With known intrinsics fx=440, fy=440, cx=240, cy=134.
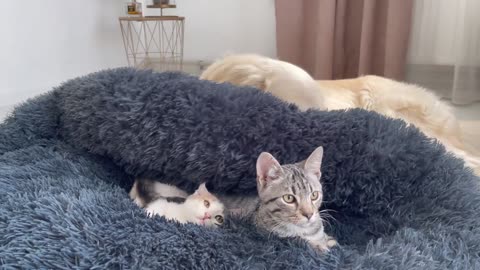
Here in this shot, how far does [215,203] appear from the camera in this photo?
41.0 inches

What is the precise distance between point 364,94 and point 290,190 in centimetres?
81

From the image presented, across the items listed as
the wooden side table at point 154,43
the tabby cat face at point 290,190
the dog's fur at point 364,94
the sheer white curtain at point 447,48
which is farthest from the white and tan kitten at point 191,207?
the wooden side table at point 154,43

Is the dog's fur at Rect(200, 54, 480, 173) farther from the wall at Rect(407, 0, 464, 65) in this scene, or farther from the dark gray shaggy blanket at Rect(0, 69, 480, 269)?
the wall at Rect(407, 0, 464, 65)

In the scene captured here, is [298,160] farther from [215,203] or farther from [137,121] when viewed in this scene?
[137,121]

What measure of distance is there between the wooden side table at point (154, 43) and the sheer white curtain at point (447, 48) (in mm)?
1324

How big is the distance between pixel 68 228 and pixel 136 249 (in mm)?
130

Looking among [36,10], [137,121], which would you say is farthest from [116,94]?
[36,10]

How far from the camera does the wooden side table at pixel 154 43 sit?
8.85 ft

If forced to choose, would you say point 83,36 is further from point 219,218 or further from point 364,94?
point 219,218

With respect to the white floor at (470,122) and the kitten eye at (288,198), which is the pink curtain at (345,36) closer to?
the white floor at (470,122)

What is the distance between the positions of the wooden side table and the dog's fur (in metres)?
1.18

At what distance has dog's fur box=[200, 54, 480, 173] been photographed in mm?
1457

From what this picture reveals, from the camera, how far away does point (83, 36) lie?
240 cm

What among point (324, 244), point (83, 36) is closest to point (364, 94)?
point (324, 244)
